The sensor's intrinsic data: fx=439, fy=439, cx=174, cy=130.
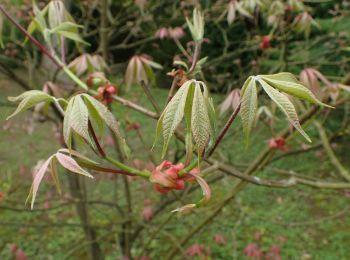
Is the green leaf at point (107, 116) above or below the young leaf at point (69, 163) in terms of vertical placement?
above

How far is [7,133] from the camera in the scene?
575 cm

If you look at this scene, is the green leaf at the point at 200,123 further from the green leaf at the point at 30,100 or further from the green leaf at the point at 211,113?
the green leaf at the point at 30,100

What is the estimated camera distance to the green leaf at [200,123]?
1.63ft

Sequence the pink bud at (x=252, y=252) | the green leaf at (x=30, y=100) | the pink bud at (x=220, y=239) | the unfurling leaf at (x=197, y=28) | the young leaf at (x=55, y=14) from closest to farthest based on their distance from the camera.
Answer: the green leaf at (x=30, y=100) < the unfurling leaf at (x=197, y=28) < the young leaf at (x=55, y=14) < the pink bud at (x=252, y=252) < the pink bud at (x=220, y=239)

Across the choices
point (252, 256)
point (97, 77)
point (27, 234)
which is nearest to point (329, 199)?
point (252, 256)

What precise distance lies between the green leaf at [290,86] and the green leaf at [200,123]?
0.28 ft

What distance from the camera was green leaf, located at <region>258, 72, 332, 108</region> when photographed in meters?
0.52

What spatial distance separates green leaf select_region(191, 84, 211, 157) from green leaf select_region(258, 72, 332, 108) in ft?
0.28

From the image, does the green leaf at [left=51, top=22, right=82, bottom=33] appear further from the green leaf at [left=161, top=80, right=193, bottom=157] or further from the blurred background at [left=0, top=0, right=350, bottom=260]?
the blurred background at [left=0, top=0, right=350, bottom=260]

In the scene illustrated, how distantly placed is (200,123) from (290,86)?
12cm

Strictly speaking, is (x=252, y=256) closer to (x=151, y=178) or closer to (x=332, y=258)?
(x=332, y=258)

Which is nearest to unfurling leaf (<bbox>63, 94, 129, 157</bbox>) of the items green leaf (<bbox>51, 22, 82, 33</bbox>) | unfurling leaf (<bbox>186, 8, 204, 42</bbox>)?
unfurling leaf (<bbox>186, 8, 204, 42</bbox>)

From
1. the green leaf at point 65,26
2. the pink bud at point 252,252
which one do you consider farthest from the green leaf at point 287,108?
the pink bud at point 252,252

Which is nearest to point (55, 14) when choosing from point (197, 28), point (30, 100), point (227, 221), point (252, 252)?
point (197, 28)
